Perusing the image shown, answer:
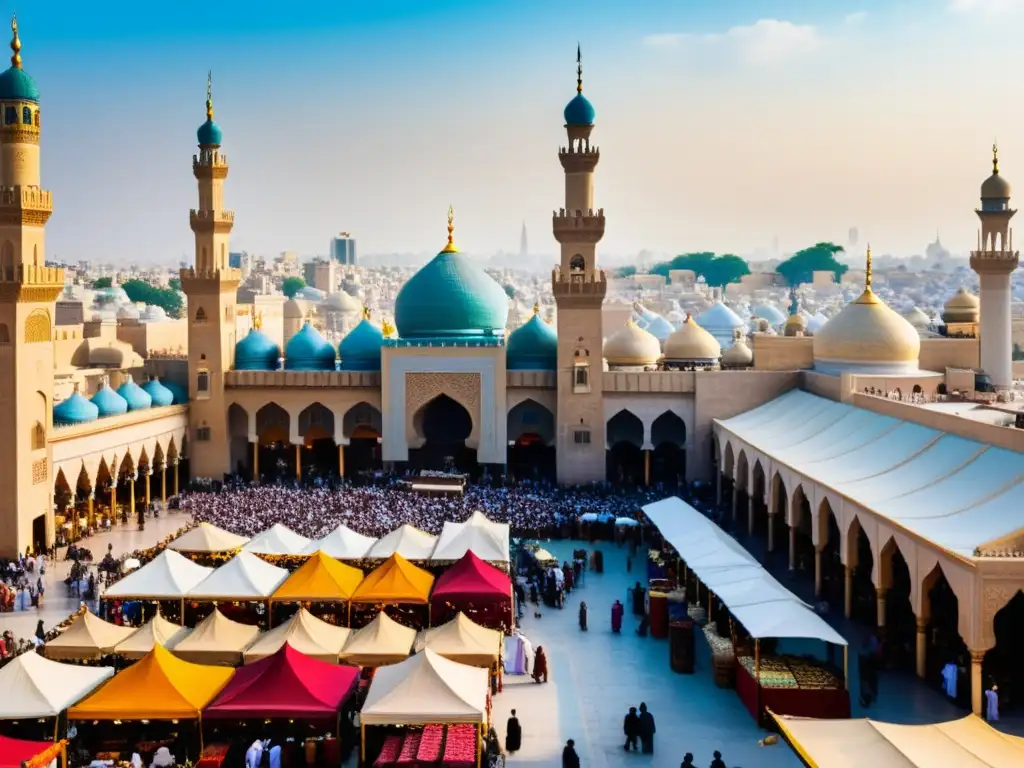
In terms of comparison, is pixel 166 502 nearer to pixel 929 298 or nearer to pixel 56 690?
pixel 56 690

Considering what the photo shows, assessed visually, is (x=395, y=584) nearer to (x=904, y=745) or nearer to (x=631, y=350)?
(x=904, y=745)

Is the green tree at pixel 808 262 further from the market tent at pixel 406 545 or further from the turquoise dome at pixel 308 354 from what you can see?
the market tent at pixel 406 545

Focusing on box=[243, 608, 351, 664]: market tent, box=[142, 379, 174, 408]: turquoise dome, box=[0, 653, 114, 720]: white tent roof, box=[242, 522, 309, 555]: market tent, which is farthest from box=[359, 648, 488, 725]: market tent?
box=[142, 379, 174, 408]: turquoise dome

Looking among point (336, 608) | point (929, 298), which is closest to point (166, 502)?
point (336, 608)

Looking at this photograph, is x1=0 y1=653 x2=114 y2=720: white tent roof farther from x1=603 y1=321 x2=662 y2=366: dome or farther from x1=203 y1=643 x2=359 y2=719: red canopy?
x1=603 y1=321 x2=662 y2=366: dome

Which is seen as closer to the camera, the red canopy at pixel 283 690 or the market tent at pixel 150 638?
the red canopy at pixel 283 690

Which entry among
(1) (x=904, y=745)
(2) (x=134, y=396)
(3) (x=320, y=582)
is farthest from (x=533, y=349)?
Result: (1) (x=904, y=745)

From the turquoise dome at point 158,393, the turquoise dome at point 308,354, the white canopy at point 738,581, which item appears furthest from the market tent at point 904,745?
the turquoise dome at point 308,354
